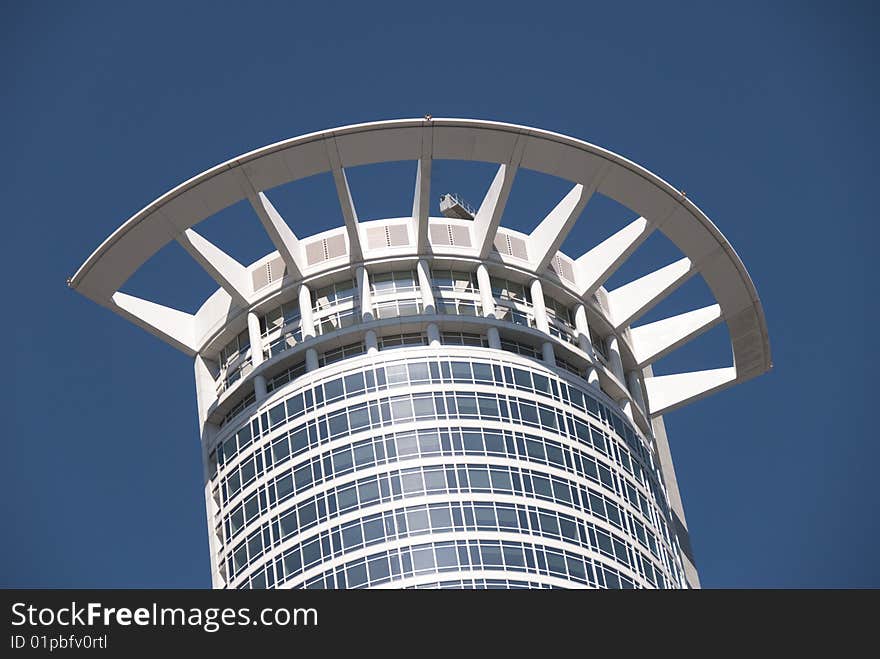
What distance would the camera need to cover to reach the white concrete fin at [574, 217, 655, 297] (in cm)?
8631

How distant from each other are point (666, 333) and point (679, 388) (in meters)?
4.36

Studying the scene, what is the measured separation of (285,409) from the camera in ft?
276

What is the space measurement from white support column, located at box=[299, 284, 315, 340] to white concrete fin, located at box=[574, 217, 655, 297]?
592 inches

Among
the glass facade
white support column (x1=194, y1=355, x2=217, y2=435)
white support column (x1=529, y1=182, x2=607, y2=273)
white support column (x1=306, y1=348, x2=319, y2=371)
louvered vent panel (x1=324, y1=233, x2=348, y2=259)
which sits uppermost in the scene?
louvered vent panel (x1=324, y1=233, x2=348, y2=259)

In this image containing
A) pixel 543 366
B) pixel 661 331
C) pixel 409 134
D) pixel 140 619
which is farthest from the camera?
pixel 661 331

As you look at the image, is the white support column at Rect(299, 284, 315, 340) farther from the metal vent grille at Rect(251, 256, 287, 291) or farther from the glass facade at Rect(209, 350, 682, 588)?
the glass facade at Rect(209, 350, 682, 588)

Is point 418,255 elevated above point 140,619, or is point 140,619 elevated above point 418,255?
point 418,255

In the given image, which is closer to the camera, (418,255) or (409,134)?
(409,134)

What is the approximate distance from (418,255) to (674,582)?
21752mm

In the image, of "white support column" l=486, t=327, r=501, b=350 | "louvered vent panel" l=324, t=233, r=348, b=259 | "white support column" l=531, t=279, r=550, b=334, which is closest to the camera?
"white support column" l=486, t=327, r=501, b=350

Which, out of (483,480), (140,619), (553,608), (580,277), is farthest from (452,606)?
(580,277)

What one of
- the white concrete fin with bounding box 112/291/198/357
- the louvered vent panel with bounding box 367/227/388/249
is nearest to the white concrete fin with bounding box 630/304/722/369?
the louvered vent panel with bounding box 367/227/388/249

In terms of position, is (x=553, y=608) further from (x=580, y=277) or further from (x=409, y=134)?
(x=580, y=277)

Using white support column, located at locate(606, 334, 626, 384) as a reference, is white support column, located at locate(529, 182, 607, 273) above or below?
above
